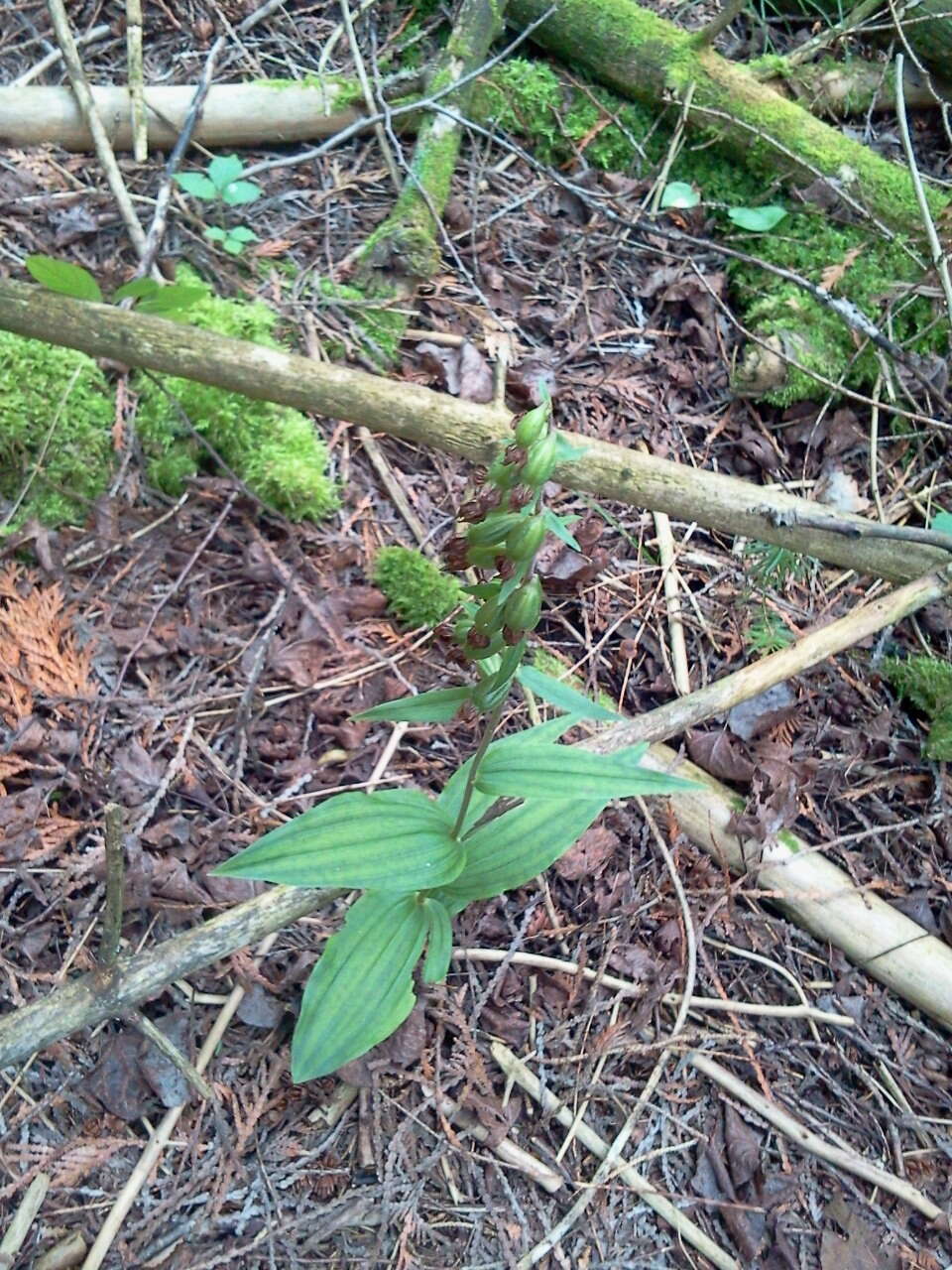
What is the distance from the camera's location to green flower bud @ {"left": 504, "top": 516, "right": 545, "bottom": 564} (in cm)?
113

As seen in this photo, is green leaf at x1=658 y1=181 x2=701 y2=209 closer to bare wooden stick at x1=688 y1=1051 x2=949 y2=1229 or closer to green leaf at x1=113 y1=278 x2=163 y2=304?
green leaf at x1=113 y1=278 x2=163 y2=304

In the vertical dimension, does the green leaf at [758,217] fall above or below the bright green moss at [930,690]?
→ above

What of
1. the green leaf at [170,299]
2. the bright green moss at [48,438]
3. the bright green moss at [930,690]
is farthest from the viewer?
the bright green moss at [930,690]

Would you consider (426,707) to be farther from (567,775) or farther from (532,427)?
(532,427)

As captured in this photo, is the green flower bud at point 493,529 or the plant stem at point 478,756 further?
Result: the plant stem at point 478,756

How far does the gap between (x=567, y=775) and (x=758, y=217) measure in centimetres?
287

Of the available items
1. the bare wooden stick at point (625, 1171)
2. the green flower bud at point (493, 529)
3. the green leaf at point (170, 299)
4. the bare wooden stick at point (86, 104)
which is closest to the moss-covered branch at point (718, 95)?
the bare wooden stick at point (86, 104)

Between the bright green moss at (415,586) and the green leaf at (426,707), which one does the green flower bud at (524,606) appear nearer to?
the green leaf at (426,707)

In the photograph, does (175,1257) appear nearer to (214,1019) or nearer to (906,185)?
(214,1019)

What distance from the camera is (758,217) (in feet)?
11.2

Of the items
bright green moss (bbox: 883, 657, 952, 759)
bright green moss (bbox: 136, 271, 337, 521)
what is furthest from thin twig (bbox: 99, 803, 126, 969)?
bright green moss (bbox: 883, 657, 952, 759)

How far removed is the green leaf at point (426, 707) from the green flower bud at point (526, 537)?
1.17 ft

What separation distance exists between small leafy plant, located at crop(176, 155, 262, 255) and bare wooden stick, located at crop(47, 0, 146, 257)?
0.67 feet

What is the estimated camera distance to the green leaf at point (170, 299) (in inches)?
95.0
